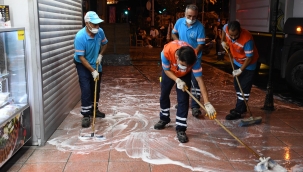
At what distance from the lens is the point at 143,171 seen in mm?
3908

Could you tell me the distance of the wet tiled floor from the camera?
4074mm

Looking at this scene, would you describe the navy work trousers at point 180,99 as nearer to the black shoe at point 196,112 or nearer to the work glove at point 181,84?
the work glove at point 181,84

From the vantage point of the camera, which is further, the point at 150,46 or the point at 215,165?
the point at 150,46

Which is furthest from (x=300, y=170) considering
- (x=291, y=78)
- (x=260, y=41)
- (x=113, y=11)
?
(x=113, y=11)

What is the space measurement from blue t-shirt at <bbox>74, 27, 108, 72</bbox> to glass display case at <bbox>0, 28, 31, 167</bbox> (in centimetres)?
105

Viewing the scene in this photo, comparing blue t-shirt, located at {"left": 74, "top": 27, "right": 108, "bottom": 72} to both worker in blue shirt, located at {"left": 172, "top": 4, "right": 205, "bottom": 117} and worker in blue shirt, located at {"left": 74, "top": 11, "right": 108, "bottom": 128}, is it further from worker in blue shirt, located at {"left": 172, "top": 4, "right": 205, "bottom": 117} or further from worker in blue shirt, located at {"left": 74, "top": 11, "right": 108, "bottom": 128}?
worker in blue shirt, located at {"left": 172, "top": 4, "right": 205, "bottom": 117}

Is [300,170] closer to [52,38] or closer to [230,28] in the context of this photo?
[230,28]

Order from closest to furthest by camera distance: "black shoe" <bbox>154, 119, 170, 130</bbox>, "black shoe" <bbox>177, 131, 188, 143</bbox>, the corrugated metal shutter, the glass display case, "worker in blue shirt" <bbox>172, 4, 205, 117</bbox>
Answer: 1. the glass display case
2. the corrugated metal shutter
3. "black shoe" <bbox>177, 131, 188, 143</bbox>
4. "black shoe" <bbox>154, 119, 170, 130</bbox>
5. "worker in blue shirt" <bbox>172, 4, 205, 117</bbox>

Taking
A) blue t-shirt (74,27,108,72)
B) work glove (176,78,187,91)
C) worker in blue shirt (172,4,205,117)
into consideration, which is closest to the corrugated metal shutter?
blue t-shirt (74,27,108,72)

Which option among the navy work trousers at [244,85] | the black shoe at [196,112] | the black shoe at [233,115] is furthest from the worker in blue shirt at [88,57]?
the navy work trousers at [244,85]

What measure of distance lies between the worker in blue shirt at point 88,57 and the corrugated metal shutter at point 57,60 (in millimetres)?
379

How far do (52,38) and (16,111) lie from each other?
145 centimetres

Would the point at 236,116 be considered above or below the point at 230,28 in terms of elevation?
below

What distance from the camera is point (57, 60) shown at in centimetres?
539
